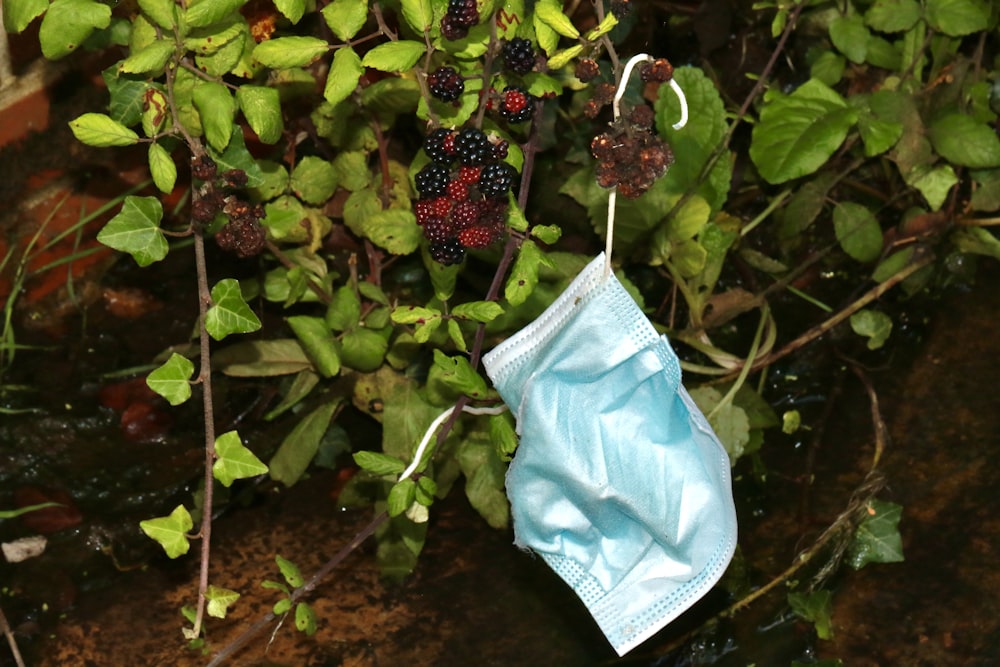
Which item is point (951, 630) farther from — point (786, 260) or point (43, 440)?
point (43, 440)

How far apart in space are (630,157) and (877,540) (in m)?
0.85

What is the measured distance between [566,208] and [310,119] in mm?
503

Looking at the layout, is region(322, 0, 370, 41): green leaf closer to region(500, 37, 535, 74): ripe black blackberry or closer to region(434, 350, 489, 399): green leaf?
region(500, 37, 535, 74): ripe black blackberry

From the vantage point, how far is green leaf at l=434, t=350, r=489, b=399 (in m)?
1.53

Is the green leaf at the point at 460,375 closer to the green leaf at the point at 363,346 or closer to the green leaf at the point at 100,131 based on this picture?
the green leaf at the point at 363,346

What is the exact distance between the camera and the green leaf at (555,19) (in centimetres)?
142

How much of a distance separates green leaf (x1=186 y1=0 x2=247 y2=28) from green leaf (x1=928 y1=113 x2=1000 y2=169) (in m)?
1.32

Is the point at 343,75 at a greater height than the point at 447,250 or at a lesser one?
greater

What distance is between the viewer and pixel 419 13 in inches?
56.8

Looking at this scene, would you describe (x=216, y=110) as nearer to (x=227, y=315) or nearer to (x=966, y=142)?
(x=227, y=315)

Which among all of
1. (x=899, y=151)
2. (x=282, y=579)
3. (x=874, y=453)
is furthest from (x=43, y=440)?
(x=899, y=151)

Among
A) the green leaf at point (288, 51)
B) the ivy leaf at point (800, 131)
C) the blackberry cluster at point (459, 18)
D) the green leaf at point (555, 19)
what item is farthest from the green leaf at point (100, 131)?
the ivy leaf at point (800, 131)

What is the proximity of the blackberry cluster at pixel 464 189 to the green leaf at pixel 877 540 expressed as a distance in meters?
0.82

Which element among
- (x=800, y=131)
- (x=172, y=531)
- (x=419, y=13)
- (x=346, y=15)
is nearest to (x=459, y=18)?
(x=419, y=13)
